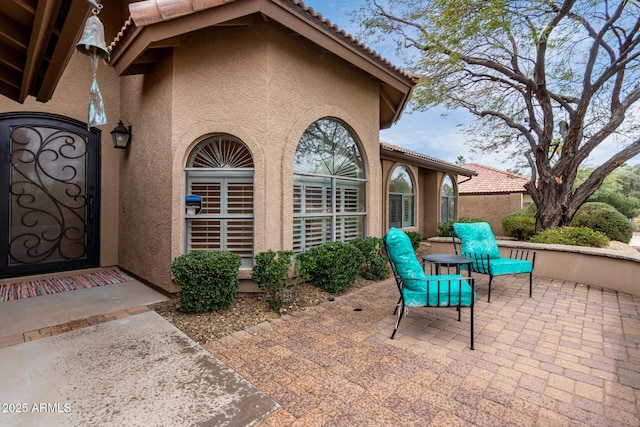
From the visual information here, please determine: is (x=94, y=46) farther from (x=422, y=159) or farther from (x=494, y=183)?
(x=494, y=183)

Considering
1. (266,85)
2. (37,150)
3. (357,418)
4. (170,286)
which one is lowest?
(357,418)

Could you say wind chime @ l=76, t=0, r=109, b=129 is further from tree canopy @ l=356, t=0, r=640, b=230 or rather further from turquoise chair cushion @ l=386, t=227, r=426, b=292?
tree canopy @ l=356, t=0, r=640, b=230

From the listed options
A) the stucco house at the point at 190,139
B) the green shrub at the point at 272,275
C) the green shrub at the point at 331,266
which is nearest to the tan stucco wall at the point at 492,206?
the stucco house at the point at 190,139

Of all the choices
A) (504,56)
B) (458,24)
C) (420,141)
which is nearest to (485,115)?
(504,56)

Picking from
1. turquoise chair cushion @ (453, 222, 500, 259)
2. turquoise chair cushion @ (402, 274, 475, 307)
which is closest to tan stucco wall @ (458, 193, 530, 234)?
turquoise chair cushion @ (453, 222, 500, 259)

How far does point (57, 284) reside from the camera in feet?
19.9

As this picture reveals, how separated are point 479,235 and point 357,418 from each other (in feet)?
17.5

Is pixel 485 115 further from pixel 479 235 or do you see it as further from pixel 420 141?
pixel 420 141

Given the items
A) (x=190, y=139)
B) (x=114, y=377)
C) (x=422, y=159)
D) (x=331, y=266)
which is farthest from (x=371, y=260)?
(x=422, y=159)

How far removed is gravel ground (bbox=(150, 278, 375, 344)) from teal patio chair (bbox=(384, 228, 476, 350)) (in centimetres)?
185

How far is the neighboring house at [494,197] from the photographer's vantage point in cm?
2084

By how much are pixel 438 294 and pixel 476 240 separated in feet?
10.6

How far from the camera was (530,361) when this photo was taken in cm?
335

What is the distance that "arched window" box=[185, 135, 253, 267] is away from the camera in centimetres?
546
